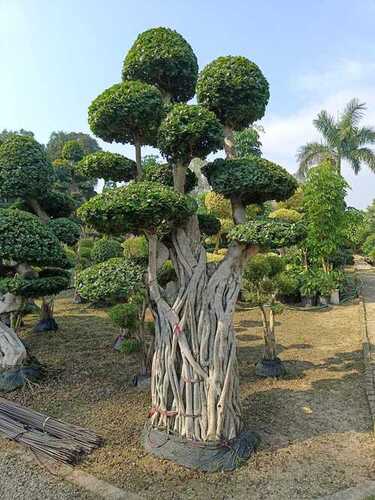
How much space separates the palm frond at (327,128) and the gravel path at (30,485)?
21.6 m

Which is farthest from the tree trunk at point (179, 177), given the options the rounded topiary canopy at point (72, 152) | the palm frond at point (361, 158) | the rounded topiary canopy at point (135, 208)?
the palm frond at point (361, 158)

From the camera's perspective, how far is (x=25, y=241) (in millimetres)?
6465

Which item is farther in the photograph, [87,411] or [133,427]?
[87,411]

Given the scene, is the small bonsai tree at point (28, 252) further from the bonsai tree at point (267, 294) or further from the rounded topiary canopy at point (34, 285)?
the bonsai tree at point (267, 294)

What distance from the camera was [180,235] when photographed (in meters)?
5.21

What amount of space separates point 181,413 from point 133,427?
1042mm

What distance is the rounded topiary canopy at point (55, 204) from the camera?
9.34m

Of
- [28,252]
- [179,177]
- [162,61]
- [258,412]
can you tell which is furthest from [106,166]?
[258,412]

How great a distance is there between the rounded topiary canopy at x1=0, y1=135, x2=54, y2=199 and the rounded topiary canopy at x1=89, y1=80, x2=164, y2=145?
3688 millimetres

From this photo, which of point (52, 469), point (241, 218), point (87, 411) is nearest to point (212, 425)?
point (52, 469)

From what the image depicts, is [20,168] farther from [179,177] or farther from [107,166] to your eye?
[179,177]

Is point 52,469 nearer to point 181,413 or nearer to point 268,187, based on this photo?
point 181,413

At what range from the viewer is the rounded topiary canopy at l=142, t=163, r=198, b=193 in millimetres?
5844

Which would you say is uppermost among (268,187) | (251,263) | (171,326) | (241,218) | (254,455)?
(268,187)
